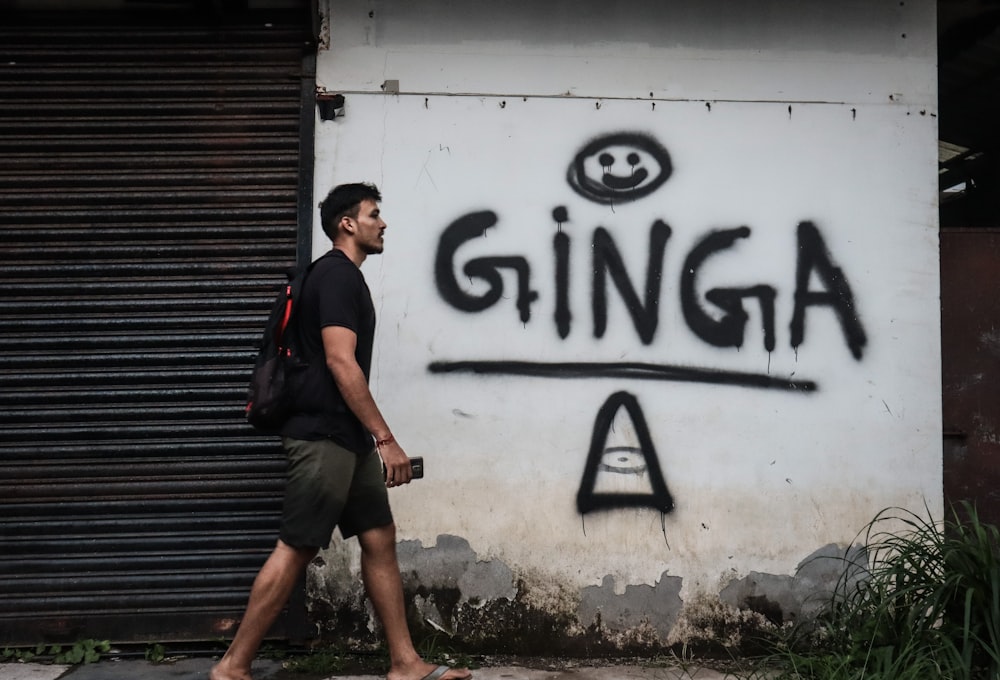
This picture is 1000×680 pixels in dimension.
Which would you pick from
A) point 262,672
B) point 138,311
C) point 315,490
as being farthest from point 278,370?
point 262,672

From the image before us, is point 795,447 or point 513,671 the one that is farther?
point 795,447

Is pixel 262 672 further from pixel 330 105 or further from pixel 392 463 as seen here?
pixel 330 105

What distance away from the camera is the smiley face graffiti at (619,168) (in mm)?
4004

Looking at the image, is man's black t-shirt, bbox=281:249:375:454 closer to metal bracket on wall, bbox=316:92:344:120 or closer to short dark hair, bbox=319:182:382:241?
short dark hair, bbox=319:182:382:241

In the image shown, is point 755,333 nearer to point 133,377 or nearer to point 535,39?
point 535,39

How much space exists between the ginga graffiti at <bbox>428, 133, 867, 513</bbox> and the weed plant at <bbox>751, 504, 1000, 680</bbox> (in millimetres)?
859

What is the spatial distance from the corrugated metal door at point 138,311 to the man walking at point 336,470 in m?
0.80

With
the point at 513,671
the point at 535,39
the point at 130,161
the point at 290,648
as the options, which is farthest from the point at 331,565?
the point at 535,39

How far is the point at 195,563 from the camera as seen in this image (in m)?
3.85

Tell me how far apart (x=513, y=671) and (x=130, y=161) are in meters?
2.89

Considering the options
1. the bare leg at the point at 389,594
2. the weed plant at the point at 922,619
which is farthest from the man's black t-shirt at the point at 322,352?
the weed plant at the point at 922,619

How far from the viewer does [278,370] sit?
3164mm

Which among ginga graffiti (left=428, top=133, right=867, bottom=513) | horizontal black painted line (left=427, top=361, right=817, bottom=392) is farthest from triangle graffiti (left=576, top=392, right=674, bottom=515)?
horizontal black painted line (left=427, top=361, right=817, bottom=392)

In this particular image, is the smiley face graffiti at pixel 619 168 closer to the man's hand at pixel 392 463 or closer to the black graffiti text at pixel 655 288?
the black graffiti text at pixel 655 288
